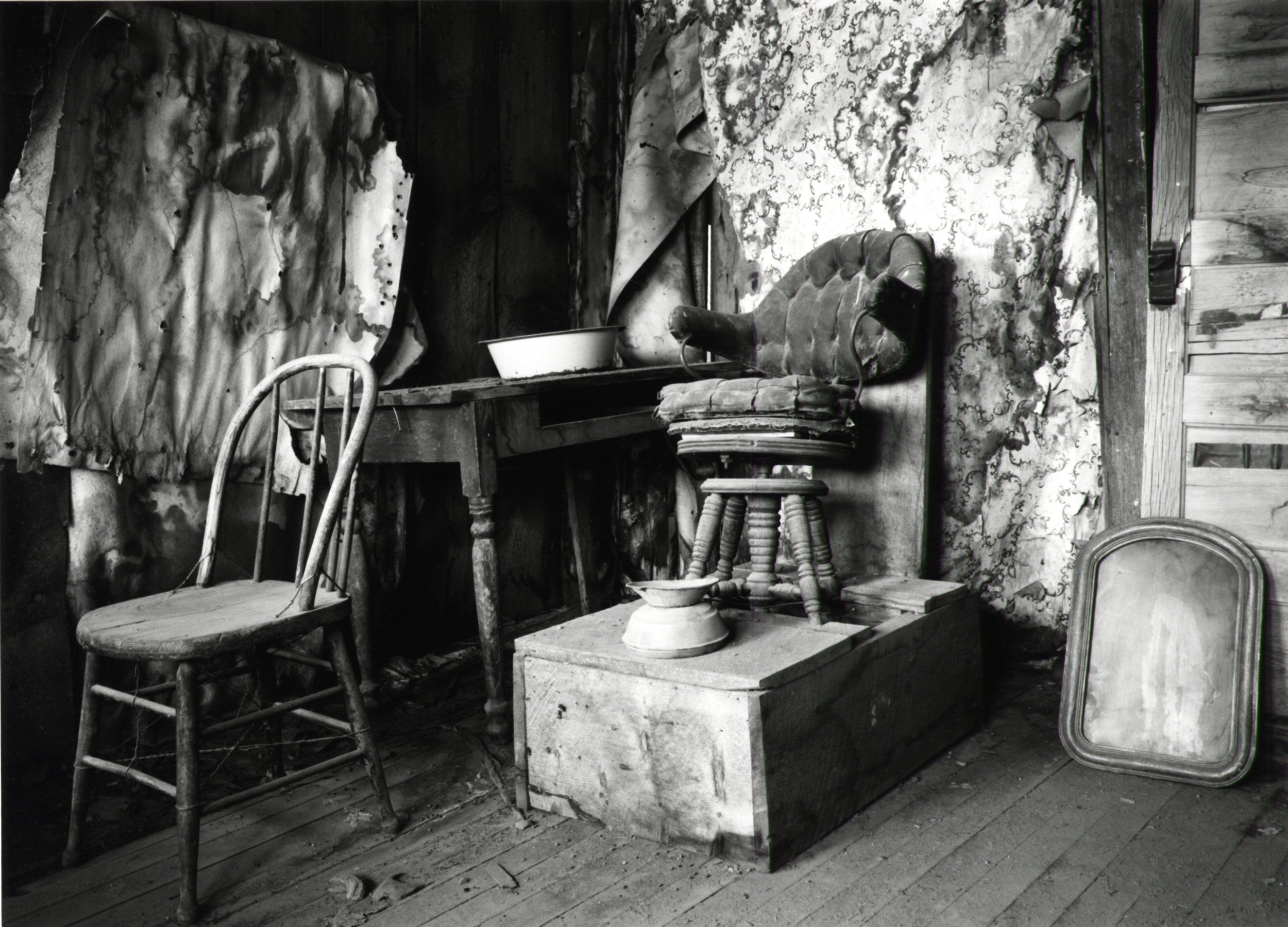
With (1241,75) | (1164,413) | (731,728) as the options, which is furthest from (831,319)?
(731,728)

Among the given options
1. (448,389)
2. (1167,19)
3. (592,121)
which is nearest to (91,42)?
(448,389)

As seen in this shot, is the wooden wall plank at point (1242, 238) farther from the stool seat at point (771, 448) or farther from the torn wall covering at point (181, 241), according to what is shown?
the torn wall covering at point (181, 241)

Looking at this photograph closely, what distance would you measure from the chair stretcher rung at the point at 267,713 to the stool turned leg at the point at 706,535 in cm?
86

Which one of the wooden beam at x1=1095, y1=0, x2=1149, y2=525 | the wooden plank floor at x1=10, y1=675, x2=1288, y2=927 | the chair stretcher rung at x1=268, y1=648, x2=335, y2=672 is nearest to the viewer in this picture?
the wooden plank floor at x1=10, y1=675, x2=1288, y2=927

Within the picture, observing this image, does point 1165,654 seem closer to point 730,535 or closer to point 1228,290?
point 1228,290

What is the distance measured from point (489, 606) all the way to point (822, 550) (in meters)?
0.86

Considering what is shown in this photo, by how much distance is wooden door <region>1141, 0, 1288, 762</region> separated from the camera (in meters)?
2.32

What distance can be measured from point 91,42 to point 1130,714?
2.92 metres

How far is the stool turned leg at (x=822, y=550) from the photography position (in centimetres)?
241

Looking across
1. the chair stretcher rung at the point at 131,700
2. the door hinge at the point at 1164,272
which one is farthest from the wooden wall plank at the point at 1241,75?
the chair stretcher rung at the point at 131,700

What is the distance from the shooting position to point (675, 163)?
148 inches

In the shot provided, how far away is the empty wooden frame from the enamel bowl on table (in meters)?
0.99

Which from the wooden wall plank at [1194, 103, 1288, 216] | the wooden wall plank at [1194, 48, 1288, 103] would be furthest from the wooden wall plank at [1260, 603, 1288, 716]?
the wooden wall plank at [1194, 48, 1288, 103]

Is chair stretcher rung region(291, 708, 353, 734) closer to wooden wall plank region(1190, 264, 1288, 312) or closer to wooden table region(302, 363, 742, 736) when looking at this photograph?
wooden table region(302, 363, 742, 736)
